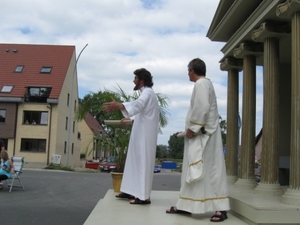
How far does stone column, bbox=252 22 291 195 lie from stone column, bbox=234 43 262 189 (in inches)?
40.1

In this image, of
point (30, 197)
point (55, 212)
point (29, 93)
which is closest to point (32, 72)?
point (29, 93)

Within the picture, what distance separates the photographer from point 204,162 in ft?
16.0

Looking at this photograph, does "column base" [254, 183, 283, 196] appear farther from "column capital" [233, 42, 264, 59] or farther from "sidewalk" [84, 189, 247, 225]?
"column capital" [233, 42, 264, 59]

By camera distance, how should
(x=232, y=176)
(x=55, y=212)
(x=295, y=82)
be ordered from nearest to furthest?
(x=295, y=82), (x=232, y=176), (x=55, y=212)

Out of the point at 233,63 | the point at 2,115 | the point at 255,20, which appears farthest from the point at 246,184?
the point at 2,115

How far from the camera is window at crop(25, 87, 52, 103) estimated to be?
38.3m

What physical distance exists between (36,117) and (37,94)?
86.6 inches

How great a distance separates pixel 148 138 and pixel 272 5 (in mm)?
2828

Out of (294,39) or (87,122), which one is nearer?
(294,39)

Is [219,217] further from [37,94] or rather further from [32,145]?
[37,94]

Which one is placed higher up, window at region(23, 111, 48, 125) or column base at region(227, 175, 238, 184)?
window at region(23, 111, 48, 125)

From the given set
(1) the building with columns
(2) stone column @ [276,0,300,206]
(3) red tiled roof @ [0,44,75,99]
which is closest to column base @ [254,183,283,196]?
(1) the building with columns

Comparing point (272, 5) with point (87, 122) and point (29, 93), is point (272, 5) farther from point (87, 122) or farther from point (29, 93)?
point (87, 122)

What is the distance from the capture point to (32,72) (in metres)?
40.4
